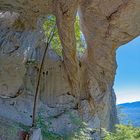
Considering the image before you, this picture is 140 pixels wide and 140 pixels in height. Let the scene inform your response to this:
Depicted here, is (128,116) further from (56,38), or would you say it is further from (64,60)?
(56,38)

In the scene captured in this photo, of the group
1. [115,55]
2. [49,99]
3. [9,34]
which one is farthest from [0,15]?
[115,55]

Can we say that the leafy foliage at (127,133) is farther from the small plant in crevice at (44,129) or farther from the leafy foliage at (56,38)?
the leafy foliage at (56,38)

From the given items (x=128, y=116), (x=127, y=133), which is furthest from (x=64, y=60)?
(x=127, y=133)

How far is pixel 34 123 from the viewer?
1034cm

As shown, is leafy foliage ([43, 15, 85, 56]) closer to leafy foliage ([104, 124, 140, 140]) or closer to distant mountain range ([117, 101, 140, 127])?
distant mountain range ([117, 101, 140, 127])

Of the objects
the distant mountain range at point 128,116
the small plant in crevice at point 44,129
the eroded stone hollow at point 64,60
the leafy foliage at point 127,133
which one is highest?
the eroded stone hollow at point 64,60

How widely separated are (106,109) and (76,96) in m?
1.33

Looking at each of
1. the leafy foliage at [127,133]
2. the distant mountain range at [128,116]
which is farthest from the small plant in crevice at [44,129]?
the leafy foliage at [127,133]

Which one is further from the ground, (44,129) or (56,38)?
(56,38)

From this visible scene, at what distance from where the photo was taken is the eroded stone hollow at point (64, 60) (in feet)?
35.7

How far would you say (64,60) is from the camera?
12.4m

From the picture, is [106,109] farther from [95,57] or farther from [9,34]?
[9,34]

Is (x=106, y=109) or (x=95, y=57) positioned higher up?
(x=95, y=57)

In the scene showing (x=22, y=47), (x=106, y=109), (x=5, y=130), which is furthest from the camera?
(x=106, y=109)
